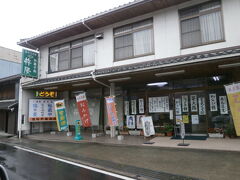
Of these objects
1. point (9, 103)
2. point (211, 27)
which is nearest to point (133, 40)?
point (211, 27)

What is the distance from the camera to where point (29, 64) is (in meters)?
13.1

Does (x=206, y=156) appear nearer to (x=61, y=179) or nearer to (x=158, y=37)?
(x=61, y=179)

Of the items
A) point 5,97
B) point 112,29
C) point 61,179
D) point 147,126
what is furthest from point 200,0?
point 5,97

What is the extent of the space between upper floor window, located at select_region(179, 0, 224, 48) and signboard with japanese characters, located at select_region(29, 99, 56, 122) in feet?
34.6

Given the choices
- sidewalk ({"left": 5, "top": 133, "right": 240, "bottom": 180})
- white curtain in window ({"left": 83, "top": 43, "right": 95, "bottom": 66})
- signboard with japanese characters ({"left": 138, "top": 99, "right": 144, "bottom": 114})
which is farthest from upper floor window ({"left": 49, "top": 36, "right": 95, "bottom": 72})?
sidewalk ({"left": 5, "top": 133, "right": 240, "bottom": 180})

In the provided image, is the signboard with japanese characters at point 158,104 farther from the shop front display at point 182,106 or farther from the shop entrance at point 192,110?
the shop entrance at point 192,110

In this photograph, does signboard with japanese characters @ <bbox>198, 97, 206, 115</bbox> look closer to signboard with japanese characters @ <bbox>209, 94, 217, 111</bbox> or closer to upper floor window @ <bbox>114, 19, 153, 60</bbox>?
signboard with japanese characters @ <bbox>209, 94, 217, 111</bbox>

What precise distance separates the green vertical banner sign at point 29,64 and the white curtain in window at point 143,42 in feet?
25.8

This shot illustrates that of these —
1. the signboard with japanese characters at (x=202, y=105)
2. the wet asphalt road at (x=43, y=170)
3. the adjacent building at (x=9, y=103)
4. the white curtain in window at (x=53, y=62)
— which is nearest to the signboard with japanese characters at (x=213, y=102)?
the signboard with japanese characters at (x=202, y=105)

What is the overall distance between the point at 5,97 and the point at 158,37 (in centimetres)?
1460

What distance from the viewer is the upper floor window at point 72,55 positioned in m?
12.2

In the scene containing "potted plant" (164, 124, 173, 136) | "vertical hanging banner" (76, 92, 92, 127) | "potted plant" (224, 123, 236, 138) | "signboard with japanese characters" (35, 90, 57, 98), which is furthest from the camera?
"signboard with japanese characters" (35, 90, 57, 98)

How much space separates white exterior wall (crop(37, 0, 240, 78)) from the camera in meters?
8.06

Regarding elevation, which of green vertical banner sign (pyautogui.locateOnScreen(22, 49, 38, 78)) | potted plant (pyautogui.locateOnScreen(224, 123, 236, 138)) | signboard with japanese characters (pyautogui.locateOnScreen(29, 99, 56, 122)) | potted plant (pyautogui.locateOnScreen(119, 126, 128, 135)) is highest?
green vertical banner sign (pyautogui.locateOnScreen(22, 49, 38, 78))
